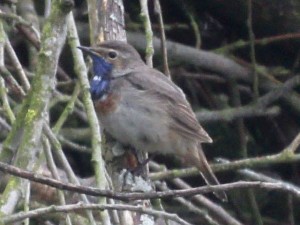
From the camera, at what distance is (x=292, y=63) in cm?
663

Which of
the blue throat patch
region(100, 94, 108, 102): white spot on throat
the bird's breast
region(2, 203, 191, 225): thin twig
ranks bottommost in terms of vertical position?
the bird's breast

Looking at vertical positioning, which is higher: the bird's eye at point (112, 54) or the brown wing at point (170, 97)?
the bird's eye at point (112, 54)

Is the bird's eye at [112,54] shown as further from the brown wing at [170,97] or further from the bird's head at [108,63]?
the brown wing at [170,97]

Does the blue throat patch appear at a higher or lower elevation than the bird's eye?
lower

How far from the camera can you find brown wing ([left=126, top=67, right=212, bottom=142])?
494 centimetres

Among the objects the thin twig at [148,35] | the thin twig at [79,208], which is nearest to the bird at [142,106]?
the thin twig at [148,35]

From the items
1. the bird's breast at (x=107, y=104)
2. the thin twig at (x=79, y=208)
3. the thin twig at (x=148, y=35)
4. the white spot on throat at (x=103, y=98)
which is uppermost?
the thin twig at (x=148, y=35)

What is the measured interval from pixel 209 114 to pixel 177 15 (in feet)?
2.46

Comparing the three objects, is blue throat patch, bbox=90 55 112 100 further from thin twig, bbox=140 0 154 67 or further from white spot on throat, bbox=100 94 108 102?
thin twig, bbox=140 0 154 67

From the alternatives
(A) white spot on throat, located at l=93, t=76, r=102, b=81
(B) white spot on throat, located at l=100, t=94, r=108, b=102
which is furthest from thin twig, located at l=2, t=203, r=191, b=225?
(A) white spot on throat, located at l=93, t=76, r=102, b=81

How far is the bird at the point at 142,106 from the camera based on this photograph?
4.74 metres

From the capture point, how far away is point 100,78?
4.92 meters

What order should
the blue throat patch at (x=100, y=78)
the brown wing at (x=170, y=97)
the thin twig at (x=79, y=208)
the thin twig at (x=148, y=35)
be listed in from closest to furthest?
the thin twig at (x=79, y=208) < the thin twig at (x=148, y=35) < the blue throat patch at (x=100, y=78) < the brown wing at (x=170, y=97)

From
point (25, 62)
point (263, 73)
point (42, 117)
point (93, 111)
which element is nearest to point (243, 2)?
point (263, 73)
